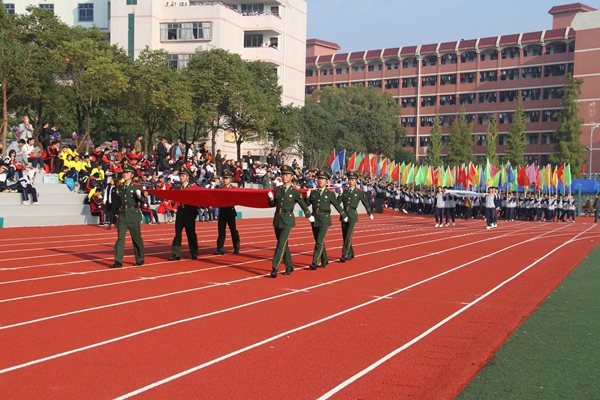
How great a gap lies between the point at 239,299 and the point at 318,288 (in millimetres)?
1680

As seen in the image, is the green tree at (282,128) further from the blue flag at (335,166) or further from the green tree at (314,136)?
the green tree at (314,136)

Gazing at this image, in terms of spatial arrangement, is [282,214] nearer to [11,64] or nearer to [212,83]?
[11,64]

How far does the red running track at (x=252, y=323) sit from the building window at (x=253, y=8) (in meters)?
45.2

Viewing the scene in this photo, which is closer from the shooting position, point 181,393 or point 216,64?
point 181,393

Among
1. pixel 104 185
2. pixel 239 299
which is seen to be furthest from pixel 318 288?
pixel 104 185

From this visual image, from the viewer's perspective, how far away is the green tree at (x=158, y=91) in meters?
32.4

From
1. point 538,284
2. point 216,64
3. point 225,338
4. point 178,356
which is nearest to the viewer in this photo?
point 178,356

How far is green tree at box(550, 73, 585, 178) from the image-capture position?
64.0 meters

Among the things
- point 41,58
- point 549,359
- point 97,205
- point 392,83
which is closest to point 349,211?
point 549,359

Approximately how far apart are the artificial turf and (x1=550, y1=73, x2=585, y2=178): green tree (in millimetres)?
58169

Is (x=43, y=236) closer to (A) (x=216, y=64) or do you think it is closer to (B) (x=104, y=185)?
(B) (x=104, y=185)

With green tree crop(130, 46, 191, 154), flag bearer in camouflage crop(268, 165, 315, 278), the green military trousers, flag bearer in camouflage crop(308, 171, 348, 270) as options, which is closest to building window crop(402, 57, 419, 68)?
green tree crop(130, 46, 191, 154)

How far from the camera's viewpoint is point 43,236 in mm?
18266

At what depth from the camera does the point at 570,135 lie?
64688 millimetres
